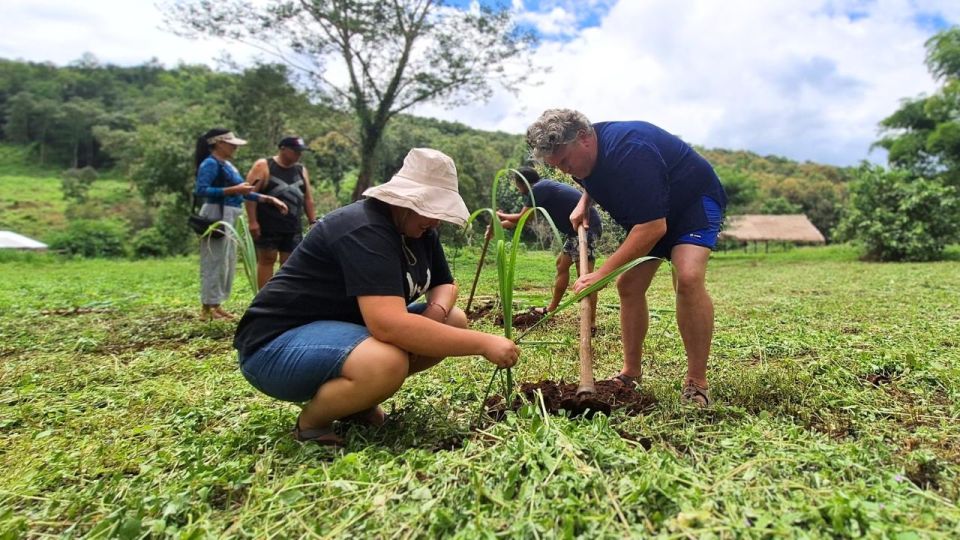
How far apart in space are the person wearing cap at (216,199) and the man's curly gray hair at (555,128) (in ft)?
9.54

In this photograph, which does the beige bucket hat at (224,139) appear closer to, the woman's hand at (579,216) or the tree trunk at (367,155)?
the woman's hand at (579,216)

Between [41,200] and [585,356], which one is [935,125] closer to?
[585,356]

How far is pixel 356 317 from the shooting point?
2020 mm

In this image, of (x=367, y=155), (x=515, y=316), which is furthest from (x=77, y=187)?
(x=515, y=316)

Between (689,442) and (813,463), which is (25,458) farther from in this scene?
(813,463)

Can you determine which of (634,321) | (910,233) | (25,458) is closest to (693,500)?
(634,321)

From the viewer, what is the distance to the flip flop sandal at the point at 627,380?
99.6 inches

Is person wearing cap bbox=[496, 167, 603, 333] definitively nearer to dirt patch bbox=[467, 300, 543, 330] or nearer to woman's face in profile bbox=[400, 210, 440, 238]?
dirt patch bbox=[467, 300, 543, 330]

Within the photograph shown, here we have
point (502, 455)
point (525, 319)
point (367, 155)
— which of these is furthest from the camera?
point (367, 155)

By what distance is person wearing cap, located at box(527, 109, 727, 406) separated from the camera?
86.2 inches

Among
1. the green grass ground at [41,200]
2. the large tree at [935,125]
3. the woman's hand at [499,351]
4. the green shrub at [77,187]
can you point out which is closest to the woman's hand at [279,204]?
the woman's hand at [499,351]

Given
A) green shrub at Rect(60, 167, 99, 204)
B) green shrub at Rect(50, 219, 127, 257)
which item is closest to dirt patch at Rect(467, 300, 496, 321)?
green shrub at Rect(50, 219, 127, 257)

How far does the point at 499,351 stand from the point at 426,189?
1.91 feet

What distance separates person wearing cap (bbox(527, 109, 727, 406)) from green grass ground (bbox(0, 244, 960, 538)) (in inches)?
14.5
